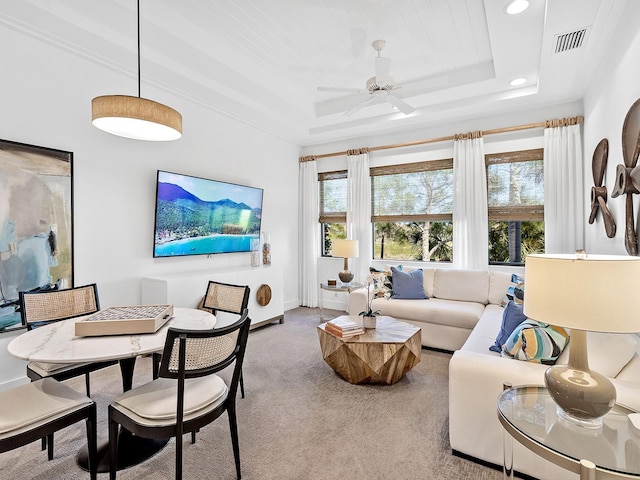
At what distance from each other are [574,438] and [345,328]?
1.81 metres

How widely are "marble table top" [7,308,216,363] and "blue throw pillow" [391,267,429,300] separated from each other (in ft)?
9.02

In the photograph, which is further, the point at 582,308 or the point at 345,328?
the point at 345,328

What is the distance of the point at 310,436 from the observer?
2146mm

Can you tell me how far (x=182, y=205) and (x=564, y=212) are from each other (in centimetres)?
435

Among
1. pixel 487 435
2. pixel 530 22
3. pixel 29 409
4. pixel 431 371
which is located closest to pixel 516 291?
pixel 431 371

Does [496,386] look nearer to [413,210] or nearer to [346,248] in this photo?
[346,248]

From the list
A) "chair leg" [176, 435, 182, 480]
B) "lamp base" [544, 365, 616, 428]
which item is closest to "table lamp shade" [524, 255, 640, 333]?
A: "lamp base" [544, 365, 616, 428]

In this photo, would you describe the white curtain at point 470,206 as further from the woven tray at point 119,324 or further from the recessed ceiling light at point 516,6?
the woven tray at point 119,324

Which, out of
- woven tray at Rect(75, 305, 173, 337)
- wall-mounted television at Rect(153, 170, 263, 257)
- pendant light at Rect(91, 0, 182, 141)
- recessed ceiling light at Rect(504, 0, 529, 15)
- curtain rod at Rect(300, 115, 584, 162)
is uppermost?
recessed ceiling light at Rect(504, 0, 529, 15)

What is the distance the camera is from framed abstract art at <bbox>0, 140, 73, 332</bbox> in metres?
2.58

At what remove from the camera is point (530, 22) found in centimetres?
267

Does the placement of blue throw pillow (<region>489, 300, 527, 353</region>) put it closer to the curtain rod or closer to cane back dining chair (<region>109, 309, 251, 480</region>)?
cane back dining chair (<region>109, 309, 251, 480</region>)

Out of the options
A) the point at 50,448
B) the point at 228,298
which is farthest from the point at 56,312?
the point at 228,298

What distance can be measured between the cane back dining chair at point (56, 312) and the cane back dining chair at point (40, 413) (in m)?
0.34
